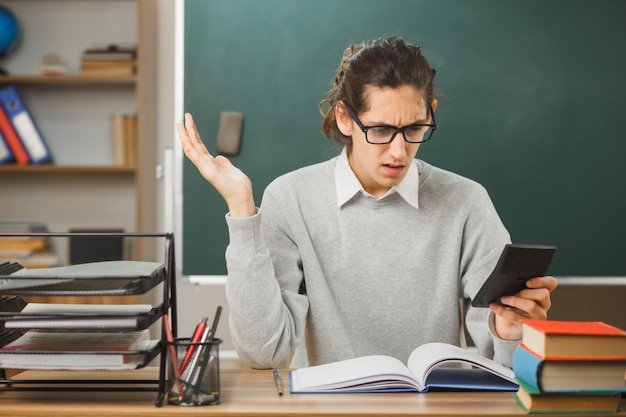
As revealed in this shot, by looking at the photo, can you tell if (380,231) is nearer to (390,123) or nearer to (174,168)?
(390,123)

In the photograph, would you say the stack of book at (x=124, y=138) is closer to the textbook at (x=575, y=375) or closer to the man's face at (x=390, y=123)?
the man's face at (x=390, y=123)

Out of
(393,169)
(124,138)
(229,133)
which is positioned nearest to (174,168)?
(229,133)

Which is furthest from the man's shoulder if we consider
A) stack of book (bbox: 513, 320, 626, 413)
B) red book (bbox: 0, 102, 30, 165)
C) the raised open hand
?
red book (bbox: 0, 102, 30, 165)

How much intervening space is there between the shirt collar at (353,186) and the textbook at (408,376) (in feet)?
1.75

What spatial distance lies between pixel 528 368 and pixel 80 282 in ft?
2.31

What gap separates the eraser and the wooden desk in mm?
1752

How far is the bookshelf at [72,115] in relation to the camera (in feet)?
10.9

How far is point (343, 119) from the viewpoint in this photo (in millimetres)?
1717

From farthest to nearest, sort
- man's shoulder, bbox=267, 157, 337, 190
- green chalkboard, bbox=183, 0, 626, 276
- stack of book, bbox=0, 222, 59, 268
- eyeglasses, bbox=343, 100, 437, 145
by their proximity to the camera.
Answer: stack of book, bbox=0, 222, 59, 268 → green chalkboard, bbox=183, 0, 626, 276 → man's shoulder, bbox=267, 157, 337, 190 → eyeglasses, bbox=343, 100, 437, 145

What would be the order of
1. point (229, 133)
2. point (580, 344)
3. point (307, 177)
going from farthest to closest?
point (229, 133), point (307, 177), point (580, 344)

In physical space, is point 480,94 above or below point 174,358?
above

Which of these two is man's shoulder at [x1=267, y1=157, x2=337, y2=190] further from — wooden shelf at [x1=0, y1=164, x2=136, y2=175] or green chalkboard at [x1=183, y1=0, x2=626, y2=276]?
wooden shelf at [x1=0, y1=164, x2=136, y2=175]

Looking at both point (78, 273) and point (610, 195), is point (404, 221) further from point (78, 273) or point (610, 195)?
point (610, 195)

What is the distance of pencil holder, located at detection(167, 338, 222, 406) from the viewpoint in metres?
1.10
